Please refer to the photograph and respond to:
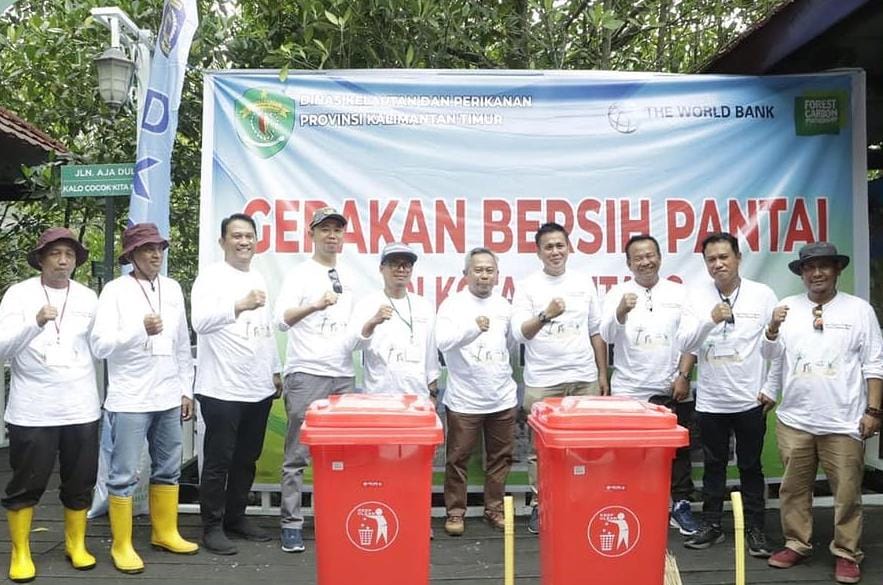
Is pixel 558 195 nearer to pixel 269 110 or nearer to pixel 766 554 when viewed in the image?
pixel 269 110

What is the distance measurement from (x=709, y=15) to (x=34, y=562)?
22.3 ft

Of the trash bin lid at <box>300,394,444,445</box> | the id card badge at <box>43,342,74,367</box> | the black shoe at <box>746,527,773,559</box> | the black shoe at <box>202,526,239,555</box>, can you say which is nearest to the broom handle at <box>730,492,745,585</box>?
the trash bin lid at <box>300,394,444,445</box>

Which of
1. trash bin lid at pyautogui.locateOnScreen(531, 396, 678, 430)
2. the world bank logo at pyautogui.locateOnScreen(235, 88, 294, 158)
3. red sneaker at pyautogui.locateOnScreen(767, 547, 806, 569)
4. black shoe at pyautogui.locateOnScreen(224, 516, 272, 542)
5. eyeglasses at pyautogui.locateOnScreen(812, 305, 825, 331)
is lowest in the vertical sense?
red sneaker at pyautogui.locateOnScreen(767, 547, 806, 569)

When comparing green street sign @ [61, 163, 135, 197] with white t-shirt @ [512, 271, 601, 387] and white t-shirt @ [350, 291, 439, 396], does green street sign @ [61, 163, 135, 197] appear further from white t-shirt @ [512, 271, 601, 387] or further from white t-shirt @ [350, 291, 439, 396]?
white t-shirt @ [512, 271, 601, 387]

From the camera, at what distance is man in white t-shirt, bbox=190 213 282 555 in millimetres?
4180

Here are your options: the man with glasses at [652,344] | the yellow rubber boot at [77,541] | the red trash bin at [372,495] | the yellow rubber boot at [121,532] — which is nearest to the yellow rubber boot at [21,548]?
the yellow rubber boot at [77,541]

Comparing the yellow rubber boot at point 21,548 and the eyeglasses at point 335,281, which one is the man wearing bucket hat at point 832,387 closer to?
the eyeglasses at point 335,281

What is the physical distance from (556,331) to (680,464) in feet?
3.51

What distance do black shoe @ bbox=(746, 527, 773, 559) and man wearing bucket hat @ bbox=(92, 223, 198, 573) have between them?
2.93 meters

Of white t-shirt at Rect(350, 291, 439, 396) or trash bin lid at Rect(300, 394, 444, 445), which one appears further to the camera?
white t-shirt at Rect(350, 291, 439, 396)

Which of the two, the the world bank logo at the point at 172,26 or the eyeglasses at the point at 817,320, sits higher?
the the world bank logo at the point at 172,26

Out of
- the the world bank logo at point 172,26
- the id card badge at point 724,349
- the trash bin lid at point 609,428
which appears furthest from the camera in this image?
the the world bank logo at point 172,26

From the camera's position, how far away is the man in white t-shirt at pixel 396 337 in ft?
14.5

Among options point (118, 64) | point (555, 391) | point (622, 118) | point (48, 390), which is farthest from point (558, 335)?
point (118, 64)
